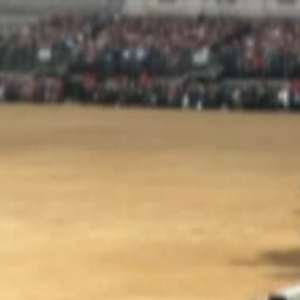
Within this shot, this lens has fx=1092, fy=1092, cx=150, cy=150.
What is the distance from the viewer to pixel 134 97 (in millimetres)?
29391

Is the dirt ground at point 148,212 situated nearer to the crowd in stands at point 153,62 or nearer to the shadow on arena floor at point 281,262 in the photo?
A: the shadow on arena floor at point 281,262

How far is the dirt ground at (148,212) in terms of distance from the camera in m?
8.95

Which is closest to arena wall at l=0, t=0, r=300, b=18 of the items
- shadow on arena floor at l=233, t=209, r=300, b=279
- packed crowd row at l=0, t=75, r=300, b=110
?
packed crowd row at l=0, t=75, r=300, b=110

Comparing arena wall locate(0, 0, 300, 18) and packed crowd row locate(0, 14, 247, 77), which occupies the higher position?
arena wall locate(0, 0, 300, 18)

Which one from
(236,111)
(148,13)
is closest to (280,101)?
(236,111)

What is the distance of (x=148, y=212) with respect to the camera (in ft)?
40.5

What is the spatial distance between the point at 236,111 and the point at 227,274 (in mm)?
18776

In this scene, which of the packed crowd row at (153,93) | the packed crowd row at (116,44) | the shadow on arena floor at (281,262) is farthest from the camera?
the packed crowd row at (116,44)

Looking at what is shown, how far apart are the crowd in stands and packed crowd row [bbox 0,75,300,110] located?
0.03 metres

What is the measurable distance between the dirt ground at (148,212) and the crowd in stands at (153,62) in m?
5.79

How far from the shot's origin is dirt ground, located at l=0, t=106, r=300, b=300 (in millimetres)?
8945

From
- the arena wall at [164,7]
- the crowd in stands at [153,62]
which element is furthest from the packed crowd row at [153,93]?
the arena wall at [164,7]

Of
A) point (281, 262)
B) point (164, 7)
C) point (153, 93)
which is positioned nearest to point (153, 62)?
point (153, 93)

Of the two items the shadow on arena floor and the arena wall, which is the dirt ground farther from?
the arena wall
